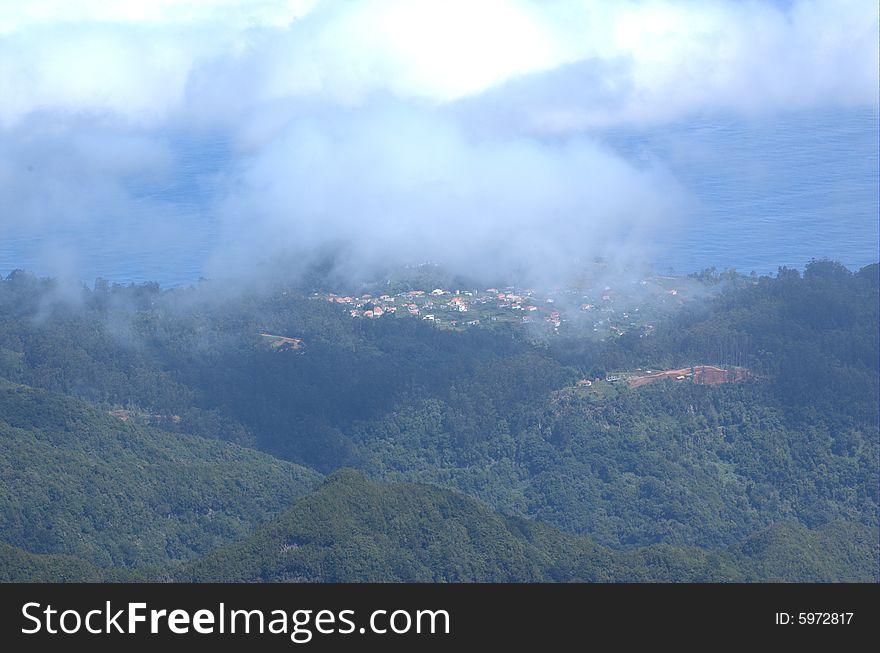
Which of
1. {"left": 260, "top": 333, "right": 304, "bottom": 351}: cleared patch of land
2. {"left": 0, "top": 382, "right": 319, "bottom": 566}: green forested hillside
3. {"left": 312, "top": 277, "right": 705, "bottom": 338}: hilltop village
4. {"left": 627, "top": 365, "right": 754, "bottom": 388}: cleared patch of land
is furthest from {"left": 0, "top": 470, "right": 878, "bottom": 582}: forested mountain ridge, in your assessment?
{"left": 260, "top": 333, "right": 304, "bottom": 351}: cleared patch of land

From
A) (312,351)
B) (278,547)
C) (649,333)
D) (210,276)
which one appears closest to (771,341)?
(649,333)

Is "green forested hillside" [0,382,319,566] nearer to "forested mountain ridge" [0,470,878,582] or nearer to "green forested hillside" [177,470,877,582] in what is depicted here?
"forested mountain ridge" [0,470,878,582]

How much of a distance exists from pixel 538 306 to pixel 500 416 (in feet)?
47.1

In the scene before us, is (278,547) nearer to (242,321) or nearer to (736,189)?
(242,321)

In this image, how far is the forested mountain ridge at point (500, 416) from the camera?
162ft

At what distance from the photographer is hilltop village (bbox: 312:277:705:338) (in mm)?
69625

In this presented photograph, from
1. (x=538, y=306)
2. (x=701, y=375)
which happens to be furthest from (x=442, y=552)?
(x=538, y=306)

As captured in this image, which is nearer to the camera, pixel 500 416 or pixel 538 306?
pixel 500 416

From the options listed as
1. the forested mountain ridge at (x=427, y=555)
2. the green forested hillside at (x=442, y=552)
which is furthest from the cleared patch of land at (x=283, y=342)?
the forested mountain ridge at (x=427, y=555)

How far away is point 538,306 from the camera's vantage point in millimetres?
72438

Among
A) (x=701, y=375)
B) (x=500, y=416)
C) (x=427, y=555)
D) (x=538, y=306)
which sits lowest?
(x=427, y=555)

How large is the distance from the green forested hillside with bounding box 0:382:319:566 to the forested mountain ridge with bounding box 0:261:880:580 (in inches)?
4.3

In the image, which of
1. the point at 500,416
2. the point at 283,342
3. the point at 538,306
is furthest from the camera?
the point at 538,306

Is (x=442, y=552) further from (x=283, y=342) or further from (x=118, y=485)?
(x=283, y=342)
